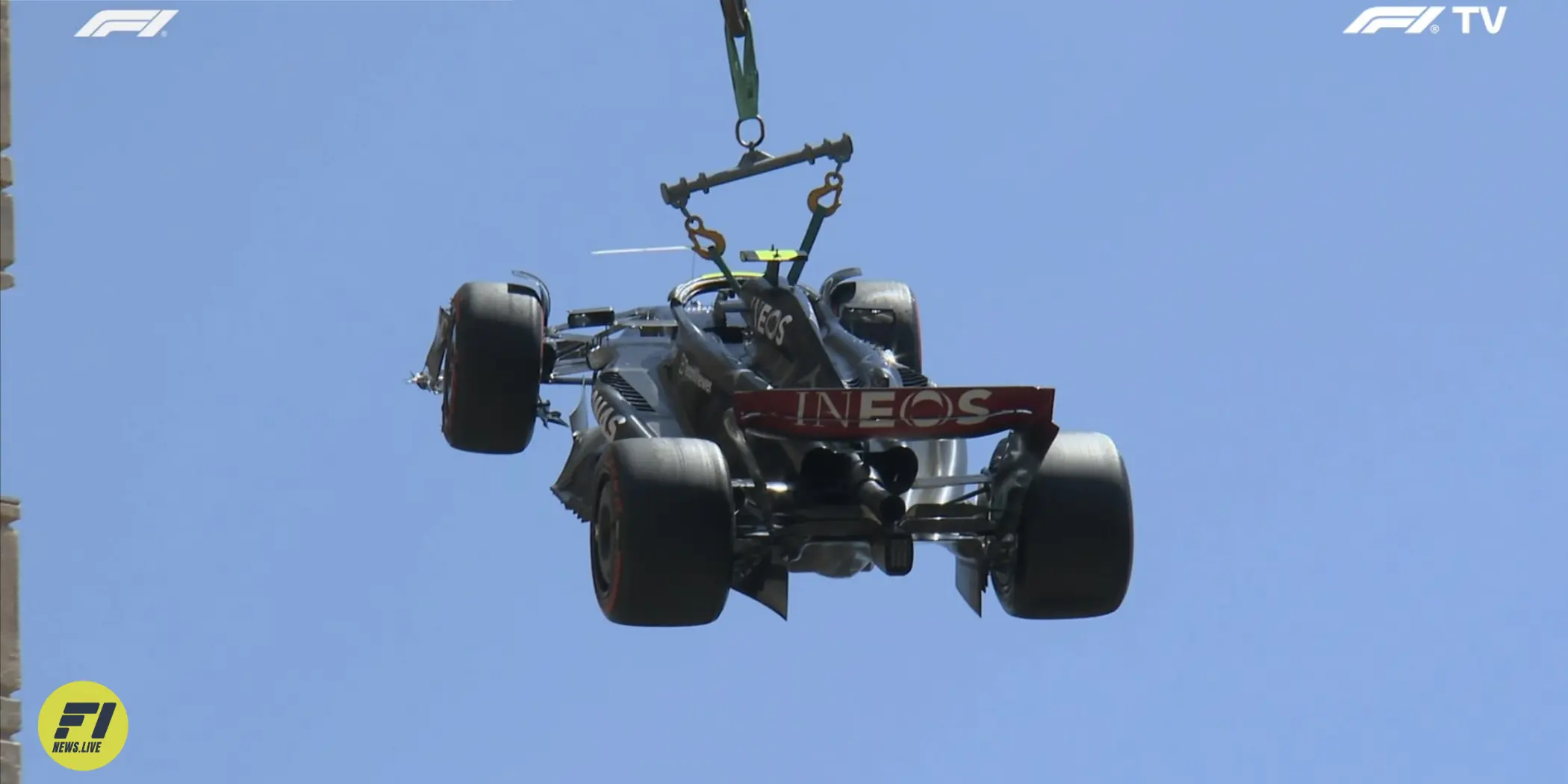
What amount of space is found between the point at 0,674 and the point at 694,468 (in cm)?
908

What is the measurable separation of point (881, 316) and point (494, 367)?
388 centimetres

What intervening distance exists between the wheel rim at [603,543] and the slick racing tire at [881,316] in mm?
6437

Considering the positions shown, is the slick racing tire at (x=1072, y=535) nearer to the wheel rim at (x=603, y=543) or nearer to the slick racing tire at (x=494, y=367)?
the wheel rim at (x=603, y=543)

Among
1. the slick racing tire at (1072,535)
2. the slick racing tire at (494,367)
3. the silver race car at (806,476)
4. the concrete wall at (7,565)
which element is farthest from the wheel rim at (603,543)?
the concrete wall at (7,565)

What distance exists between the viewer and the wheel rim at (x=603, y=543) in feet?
95.1

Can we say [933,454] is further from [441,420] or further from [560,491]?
[441,420]

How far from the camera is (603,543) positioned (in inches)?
1157

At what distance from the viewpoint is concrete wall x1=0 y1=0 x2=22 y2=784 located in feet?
65.9

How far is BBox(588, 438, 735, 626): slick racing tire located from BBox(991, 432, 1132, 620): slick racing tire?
7.74 feet

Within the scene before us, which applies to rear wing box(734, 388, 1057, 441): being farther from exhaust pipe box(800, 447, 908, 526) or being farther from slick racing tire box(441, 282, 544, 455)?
slick racing tire box(441, 282, 544, 455)

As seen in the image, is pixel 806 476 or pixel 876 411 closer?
pixel 876 411

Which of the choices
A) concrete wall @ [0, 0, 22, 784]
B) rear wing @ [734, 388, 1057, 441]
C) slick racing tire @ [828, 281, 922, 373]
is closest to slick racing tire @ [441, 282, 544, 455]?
slick racing tire @ [828, 281, 922, 373]

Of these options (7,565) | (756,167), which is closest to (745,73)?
(756,167)

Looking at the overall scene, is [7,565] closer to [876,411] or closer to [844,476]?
[876,411]
